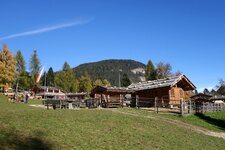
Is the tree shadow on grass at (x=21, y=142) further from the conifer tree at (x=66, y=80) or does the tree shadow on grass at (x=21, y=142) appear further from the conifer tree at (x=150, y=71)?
the conifer tree at (x=66, y=80)

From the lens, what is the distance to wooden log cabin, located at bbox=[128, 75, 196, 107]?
1585 inches

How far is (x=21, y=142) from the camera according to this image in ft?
Answer: 45.8

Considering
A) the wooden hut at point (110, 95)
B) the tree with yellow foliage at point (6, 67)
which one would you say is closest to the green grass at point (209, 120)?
the wooden hut at point (110, 95)

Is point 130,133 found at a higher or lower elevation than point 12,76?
lower

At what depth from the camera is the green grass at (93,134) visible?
14.9 m

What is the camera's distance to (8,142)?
44.3 feet

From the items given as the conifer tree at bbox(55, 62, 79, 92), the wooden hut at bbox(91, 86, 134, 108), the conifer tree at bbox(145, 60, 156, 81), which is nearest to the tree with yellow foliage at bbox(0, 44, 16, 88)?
the conifer tree at bbox(55, 62, 79, 92)

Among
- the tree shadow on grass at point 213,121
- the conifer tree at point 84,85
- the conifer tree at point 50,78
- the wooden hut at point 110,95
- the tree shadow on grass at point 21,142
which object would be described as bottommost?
the tree shadow on grass at point 213,121

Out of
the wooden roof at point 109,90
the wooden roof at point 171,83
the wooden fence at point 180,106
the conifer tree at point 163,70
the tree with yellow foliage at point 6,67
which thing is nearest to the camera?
the wooden fence at point 180,106

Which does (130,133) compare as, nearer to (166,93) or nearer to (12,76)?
(166,93)

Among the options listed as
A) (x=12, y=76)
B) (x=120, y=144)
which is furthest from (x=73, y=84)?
(x=120, y=144)

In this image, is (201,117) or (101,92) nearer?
(201,117)

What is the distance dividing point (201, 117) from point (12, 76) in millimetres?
48320

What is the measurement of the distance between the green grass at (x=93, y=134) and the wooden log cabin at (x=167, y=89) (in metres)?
15.3
